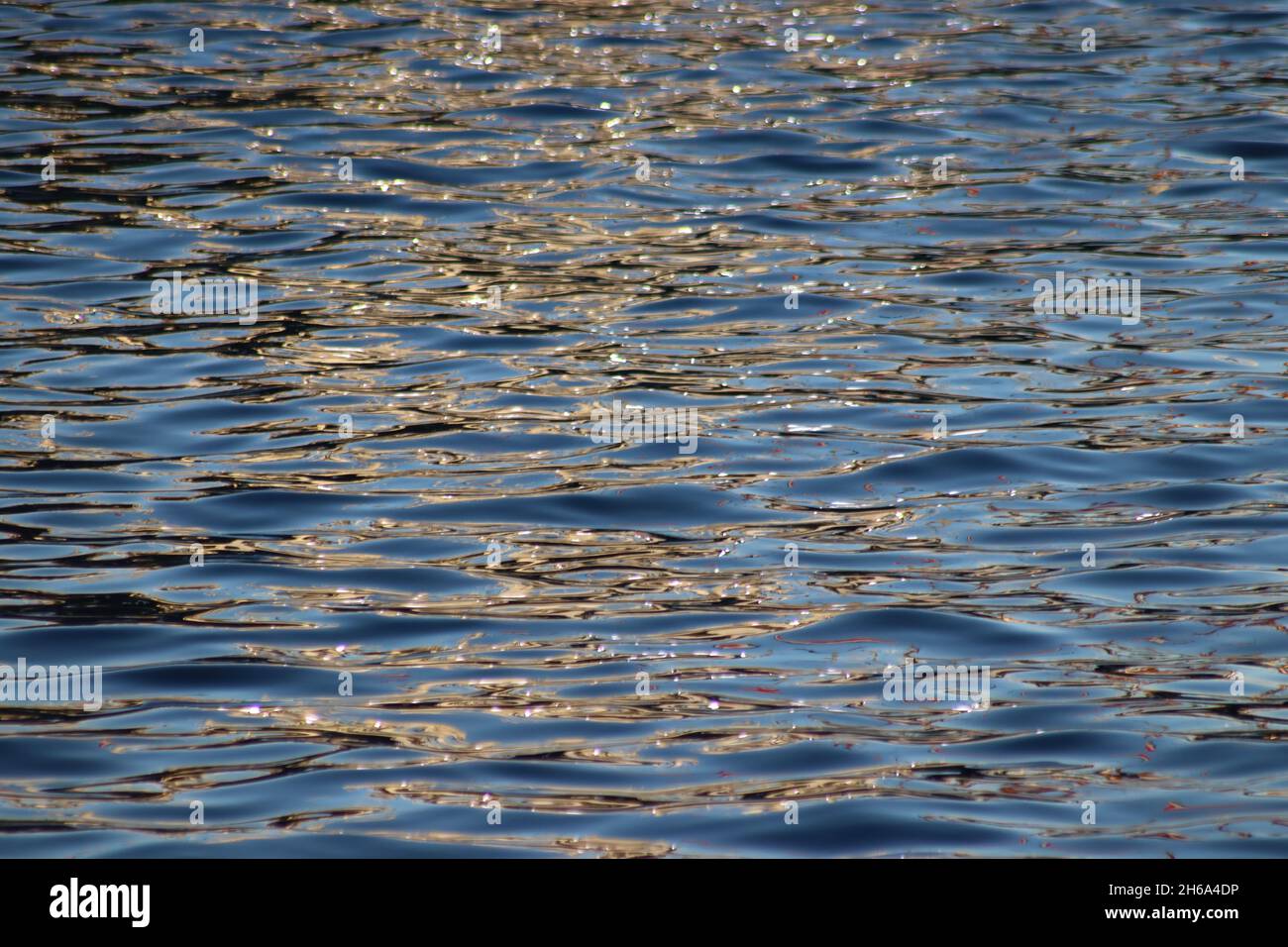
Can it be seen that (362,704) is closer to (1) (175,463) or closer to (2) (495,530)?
(2) (495,530)

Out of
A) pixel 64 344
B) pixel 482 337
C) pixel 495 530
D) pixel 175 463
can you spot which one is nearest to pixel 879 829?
pixel 495 530

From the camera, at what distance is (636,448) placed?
8.16 m

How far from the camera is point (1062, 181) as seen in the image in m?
12.5

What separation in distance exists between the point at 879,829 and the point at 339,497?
342 centimetres
